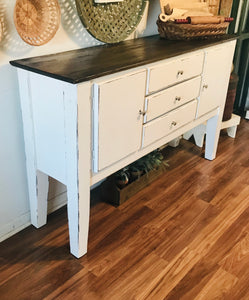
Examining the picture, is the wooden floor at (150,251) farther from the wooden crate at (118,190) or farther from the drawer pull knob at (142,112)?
the drawer pull knob at (142,112)

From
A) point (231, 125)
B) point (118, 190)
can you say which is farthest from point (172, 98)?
point (231, 125)

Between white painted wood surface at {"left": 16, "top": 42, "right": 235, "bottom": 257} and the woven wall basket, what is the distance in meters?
0.17

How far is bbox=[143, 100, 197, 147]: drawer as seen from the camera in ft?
5.66

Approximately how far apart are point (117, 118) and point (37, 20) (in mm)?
531

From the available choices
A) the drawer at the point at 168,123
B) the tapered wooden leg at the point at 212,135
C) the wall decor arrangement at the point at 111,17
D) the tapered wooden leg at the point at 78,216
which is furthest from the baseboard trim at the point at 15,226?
the tapered wooden leg at the point at 212,135

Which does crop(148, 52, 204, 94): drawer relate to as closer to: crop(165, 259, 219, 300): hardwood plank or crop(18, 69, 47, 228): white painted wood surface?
crop(18, 69, 47, 228): white painted wood surface

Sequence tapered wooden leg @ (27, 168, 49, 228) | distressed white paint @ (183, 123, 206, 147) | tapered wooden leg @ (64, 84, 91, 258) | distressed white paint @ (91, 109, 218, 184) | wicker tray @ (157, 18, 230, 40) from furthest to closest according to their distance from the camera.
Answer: distressed white paint @ (183, 123, 206, 147)
wicker tray @ (157, 18, 230, 40)
tapered wooden leg @ (27, 168, 49, 228)
distressed white paint @ (91, 109, 218, 184)
tapered wooden leg @ (64, 84, 91, 258)

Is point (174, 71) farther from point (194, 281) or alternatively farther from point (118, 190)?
point (194, 281)

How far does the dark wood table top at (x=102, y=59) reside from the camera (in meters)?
1.32

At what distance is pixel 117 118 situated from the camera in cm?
148

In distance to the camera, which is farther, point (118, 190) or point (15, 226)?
A: point (118, 190)

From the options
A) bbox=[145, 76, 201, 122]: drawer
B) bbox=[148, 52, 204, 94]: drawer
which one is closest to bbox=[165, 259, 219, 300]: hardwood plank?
bbox=[145, 76, 201, 122]: drawer

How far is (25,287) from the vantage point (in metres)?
1.47

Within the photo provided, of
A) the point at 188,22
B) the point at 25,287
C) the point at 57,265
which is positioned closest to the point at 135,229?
the point at 57,265
